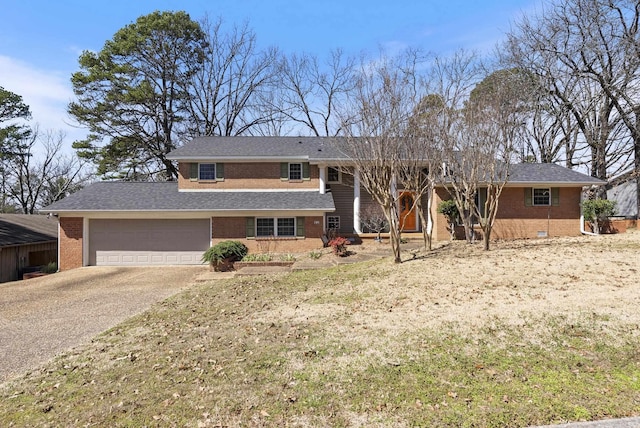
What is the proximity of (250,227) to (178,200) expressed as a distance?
13.6 feet

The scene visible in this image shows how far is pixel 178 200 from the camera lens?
18688 mm

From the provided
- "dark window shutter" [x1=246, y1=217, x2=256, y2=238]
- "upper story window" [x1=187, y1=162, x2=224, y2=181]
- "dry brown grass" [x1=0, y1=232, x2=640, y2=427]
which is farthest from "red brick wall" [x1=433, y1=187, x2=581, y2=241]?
"upper story window" [x1=187, y1=162, x2=224, y2=181]

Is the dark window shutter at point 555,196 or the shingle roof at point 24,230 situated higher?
the dark window shutter at point 555,196

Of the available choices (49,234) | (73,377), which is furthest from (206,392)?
(49,234)

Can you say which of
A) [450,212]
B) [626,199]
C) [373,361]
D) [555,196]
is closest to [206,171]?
[450,212]

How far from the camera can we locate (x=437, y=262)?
11.6m

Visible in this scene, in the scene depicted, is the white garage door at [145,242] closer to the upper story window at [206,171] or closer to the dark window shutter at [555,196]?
the upper story window at [206,171]

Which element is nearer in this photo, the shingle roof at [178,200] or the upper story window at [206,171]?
the shingle roof at [178,200]

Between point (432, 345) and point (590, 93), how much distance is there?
2627 cm

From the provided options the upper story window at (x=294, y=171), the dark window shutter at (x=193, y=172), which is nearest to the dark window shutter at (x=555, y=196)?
the upper story window at (x=294, y=171)

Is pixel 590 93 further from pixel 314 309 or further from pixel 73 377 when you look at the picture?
pixel 73 377

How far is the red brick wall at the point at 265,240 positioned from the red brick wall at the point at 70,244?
6452mm

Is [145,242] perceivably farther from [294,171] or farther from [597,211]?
[597,211]

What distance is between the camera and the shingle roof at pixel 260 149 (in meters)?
20.0
